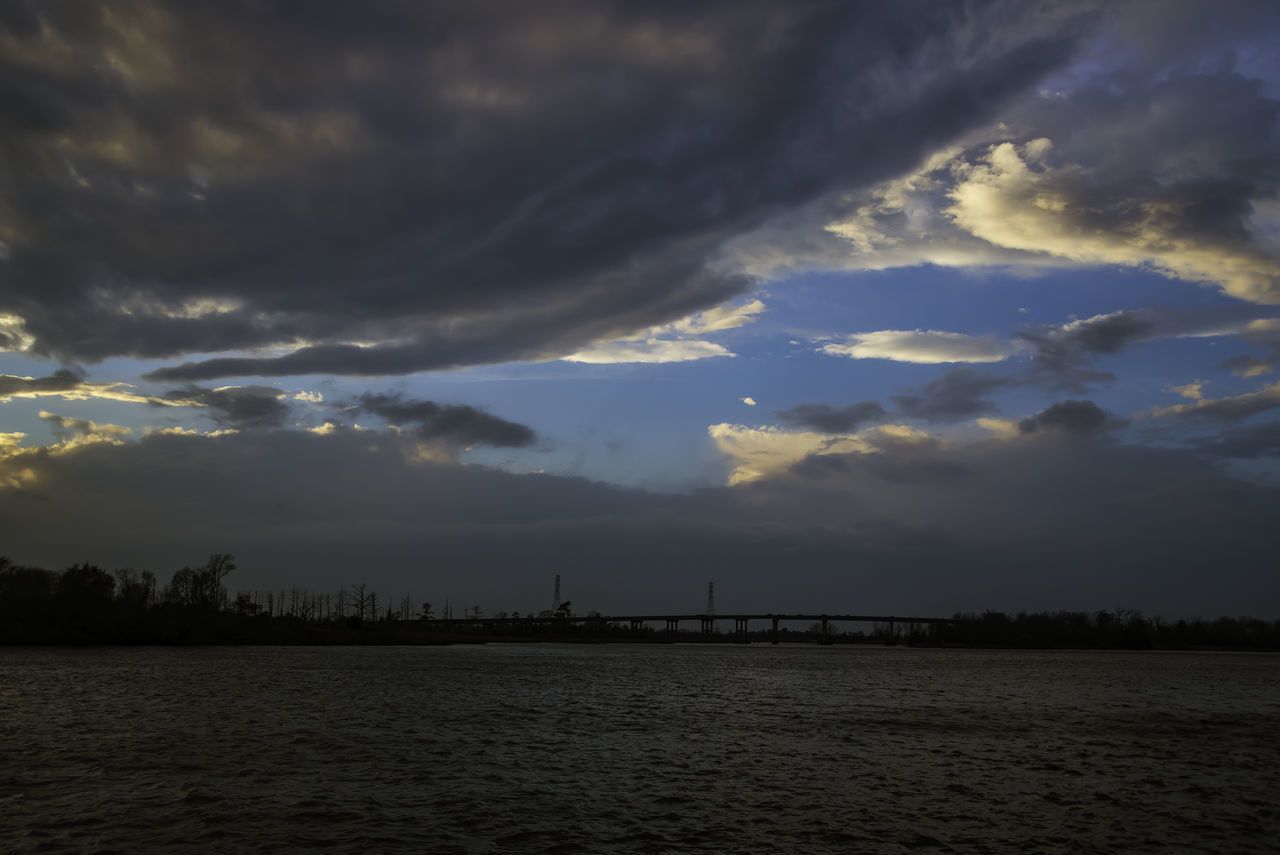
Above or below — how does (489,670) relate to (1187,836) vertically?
below

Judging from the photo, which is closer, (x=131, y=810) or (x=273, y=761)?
(x=131, y=810)

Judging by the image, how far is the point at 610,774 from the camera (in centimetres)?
3050

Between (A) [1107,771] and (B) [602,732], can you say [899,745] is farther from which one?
(B) [602,732]

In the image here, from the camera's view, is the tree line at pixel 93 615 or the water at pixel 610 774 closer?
the water at pixel 610 774

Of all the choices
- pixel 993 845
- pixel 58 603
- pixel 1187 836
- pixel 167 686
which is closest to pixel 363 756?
pixel 993 845

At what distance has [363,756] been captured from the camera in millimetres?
33438

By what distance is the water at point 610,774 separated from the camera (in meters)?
21.8

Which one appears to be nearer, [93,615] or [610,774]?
[610,774]

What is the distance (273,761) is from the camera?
3164 cm

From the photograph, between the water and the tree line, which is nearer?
the water

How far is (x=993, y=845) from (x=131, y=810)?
23.7 metres

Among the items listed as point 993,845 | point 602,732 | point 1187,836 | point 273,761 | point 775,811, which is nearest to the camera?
point 993,845

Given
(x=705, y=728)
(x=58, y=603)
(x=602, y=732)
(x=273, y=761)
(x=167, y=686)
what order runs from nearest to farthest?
(x=273, y=761) < (x=602, y=732) < (x=705, y=728) < (x=167, y=686) < (x=58, y=603)

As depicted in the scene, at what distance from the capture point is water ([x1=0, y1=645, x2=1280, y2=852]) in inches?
858
